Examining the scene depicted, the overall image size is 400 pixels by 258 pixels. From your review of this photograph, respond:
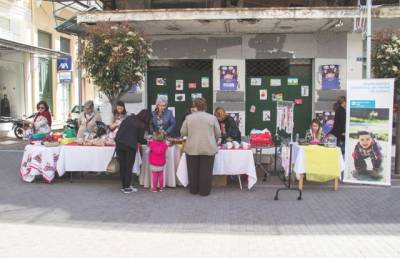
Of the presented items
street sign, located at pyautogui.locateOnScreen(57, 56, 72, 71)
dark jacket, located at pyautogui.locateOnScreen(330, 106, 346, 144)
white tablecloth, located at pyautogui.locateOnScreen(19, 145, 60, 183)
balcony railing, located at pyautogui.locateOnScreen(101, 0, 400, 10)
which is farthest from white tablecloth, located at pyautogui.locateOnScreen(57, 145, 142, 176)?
street sign, located at pyautogui.locateOnScreen(57, 56, 72, 71)

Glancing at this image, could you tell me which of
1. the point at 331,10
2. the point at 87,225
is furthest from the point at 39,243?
the point at 331,10

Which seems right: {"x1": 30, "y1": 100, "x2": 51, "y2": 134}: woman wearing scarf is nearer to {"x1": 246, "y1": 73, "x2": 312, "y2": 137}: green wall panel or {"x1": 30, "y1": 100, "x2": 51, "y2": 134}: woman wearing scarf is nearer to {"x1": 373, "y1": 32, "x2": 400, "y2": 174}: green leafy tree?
{"x1": 246, "y1": 73, "x2": 312, "y2": 137}: green wall panel

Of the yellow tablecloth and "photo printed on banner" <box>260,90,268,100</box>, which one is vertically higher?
"photo printed on banner" <box>260,90,268,100</box>

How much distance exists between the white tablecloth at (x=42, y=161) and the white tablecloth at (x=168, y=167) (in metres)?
1.84

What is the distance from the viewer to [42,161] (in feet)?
32.6

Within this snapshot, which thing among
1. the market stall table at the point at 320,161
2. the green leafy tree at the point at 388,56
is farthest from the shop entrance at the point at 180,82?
the market stall table at the point at 320,161

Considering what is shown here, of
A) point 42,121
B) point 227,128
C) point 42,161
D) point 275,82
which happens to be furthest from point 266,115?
point 42,161

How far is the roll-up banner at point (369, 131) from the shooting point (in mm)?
9469

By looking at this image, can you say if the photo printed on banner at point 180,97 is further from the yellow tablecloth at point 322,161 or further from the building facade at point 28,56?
the building facade at point 28,56

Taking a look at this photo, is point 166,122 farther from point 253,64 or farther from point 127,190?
point 253,64

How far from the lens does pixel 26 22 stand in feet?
79.2

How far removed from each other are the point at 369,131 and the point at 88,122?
5709 millimetres

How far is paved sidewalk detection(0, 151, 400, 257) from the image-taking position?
19.2ft

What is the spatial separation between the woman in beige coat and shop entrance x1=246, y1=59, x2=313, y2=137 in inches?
244
